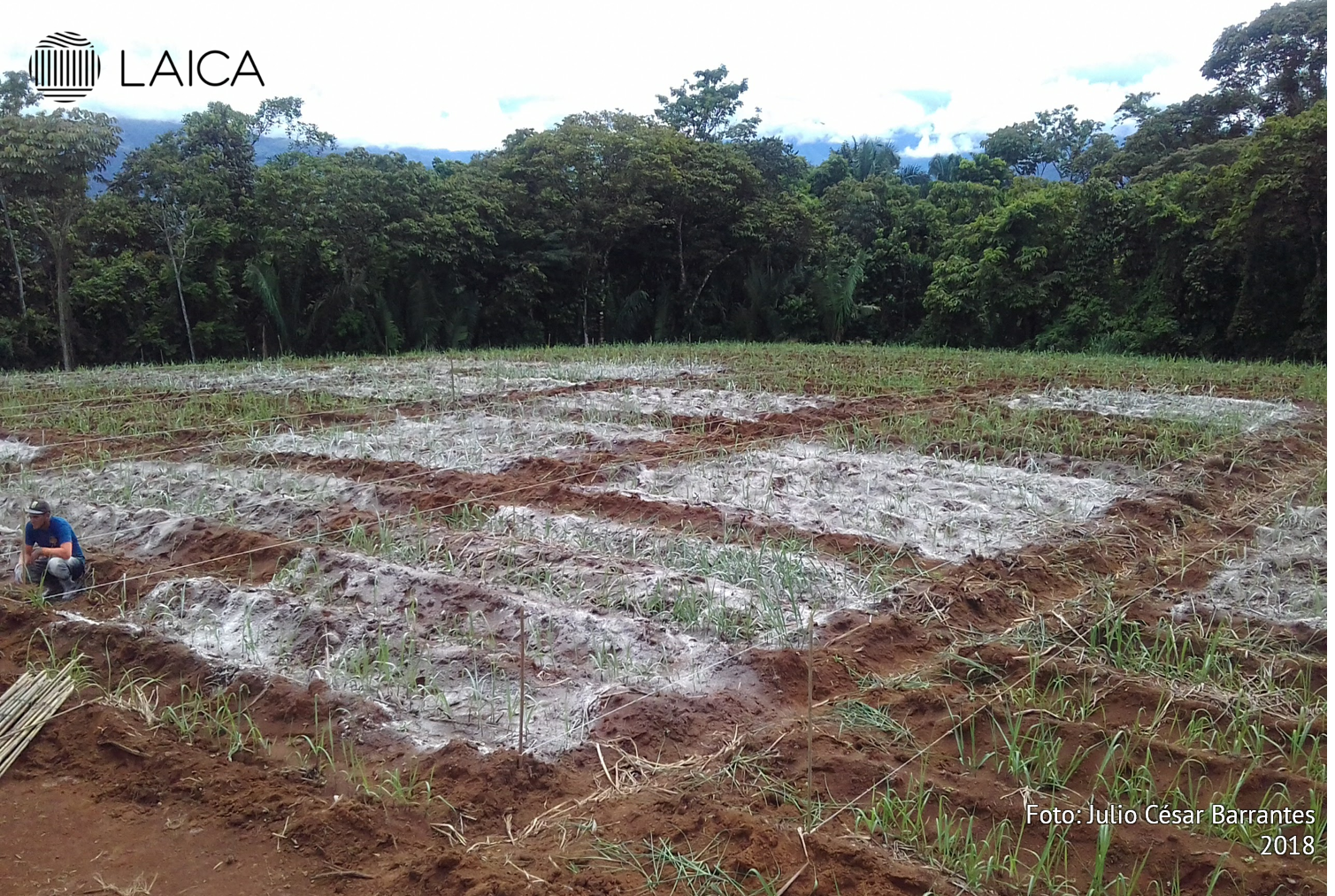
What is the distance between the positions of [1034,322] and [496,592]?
17.8 metres

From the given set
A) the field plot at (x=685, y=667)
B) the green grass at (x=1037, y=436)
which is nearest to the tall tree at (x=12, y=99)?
the field plot at (x=685, y=667)

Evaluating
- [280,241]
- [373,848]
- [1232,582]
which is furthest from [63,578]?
[280,241]

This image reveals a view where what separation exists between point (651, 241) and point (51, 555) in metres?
17.7

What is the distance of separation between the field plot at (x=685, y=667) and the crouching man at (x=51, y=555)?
10 cm

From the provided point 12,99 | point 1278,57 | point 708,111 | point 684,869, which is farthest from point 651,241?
point 684,869

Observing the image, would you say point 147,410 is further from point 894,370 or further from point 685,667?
point 894,370

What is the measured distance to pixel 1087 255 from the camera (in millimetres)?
19047

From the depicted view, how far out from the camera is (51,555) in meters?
4.48

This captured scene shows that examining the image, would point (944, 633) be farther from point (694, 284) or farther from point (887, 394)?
point (694, 284)

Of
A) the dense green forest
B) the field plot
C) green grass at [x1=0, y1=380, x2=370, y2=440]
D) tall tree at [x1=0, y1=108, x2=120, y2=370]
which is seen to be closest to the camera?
the field plot

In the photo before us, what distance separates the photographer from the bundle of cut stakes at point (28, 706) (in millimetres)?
3219

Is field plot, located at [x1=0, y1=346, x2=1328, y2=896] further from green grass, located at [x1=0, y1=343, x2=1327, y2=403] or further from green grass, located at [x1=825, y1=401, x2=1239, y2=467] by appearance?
green grass, located at [x1=0, y1=343, x2=1327, y2=403]

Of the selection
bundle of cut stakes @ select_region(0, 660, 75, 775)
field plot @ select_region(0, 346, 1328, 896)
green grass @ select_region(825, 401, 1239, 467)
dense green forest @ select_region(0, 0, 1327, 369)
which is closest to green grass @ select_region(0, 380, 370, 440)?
field plot @ select_region(0, 346, 1328, 896)

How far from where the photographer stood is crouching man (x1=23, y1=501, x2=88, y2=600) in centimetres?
446
